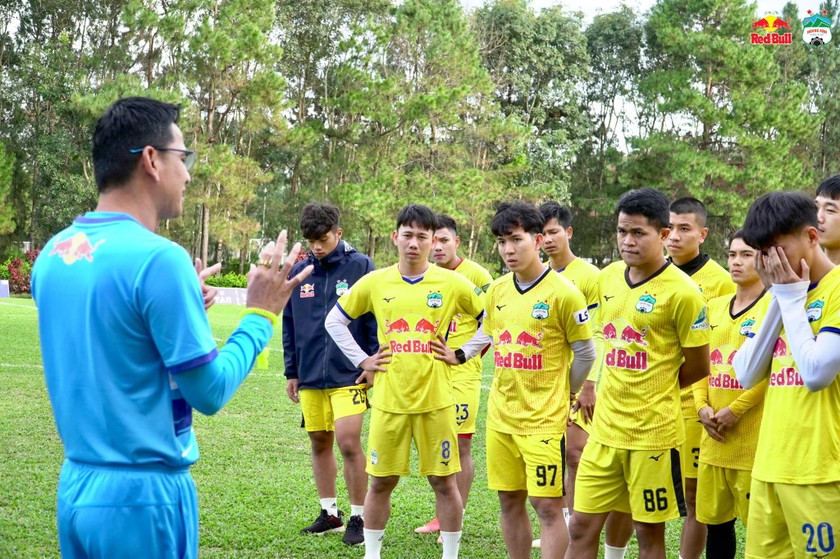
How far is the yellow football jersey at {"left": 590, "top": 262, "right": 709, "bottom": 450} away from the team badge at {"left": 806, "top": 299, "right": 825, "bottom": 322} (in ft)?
3.68

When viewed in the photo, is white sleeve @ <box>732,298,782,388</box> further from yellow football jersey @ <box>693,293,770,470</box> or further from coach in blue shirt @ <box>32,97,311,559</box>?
coach in blue shirt @ <box>32,97,311,559</box>

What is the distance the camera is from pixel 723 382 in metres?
4.82

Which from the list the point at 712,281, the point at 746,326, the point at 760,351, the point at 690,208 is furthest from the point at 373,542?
the point at 690,208

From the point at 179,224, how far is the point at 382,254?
345 inches

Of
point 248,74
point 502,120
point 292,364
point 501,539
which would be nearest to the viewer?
point 501,539

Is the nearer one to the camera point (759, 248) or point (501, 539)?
point (759, 248)

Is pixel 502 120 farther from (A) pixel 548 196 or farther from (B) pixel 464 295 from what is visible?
(B) pixel 464 295

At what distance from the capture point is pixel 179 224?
119ft

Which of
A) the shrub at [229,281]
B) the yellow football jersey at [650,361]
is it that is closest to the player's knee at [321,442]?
the yellow football jersey at [650,361]

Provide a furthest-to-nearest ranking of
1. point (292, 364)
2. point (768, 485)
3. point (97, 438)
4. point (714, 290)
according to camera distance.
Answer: point (292, 364), point (714, 290), point (768, 485), point (97, 438)

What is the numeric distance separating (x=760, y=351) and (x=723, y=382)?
1334 millimetres

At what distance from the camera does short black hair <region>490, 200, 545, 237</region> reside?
511cm

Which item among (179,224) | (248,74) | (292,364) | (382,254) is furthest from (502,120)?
(292,364)

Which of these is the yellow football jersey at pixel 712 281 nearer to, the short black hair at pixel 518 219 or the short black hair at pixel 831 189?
the short black hair at pixel 518 219
